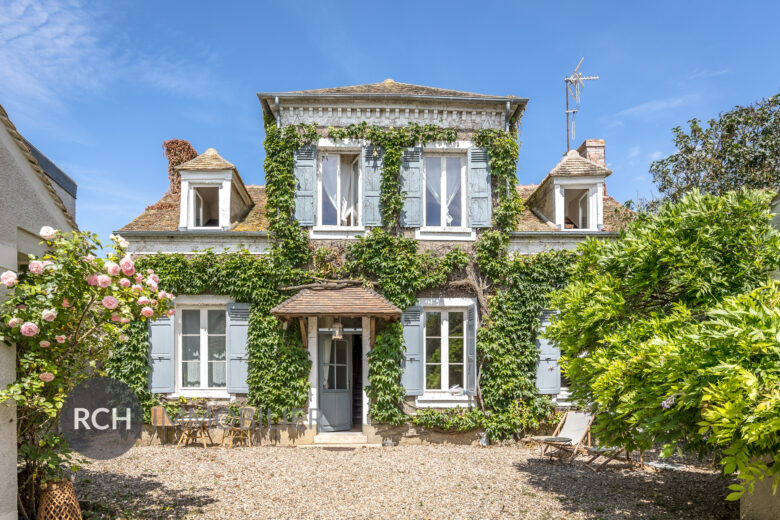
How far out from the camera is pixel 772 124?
1147 centimetres

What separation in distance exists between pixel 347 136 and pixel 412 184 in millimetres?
1699

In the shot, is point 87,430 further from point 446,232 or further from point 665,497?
point 665,497

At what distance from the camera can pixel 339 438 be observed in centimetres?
1038

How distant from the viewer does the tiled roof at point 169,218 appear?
434 inches

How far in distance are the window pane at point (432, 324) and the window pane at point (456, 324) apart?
0.84 feet

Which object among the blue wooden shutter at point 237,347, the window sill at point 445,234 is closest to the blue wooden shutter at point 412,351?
the window sill at point 445,234

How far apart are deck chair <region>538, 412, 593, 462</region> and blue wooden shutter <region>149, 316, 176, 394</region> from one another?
23.8ft

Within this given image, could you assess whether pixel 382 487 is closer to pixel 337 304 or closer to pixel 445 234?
pixel 337 304

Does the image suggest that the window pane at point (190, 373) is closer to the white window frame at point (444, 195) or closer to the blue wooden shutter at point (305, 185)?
the blue wooden shutter at point (305, 185)

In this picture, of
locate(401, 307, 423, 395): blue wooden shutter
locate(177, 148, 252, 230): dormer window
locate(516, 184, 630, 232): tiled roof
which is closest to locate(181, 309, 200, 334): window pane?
locate(177, 148, 252, 230): dormer window

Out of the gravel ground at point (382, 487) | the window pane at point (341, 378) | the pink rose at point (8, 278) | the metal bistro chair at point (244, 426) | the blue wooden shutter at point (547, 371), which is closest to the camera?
the pink rose at point (8, 278)

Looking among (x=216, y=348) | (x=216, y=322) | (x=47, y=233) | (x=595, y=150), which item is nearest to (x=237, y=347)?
(x=216, y=348)

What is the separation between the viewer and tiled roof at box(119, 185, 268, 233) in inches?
434

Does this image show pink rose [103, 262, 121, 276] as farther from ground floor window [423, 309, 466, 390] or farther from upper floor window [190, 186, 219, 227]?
ground floor window [423, 309, 466, 390]
